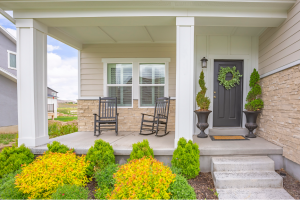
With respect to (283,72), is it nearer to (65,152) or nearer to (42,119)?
(65,152)

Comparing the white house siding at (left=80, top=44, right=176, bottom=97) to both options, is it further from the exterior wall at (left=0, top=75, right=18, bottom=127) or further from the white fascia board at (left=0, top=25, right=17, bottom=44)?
the white fascia board at (left=0, top=25, right=17, bottom=44)

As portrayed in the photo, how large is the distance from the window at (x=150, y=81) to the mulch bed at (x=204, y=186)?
8.07ft

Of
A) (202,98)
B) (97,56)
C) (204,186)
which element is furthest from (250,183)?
(97,56)

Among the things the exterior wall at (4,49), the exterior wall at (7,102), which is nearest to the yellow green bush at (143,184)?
the exterior wall at (7,102)

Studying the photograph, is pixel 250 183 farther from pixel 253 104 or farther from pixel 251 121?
pixel 253 104

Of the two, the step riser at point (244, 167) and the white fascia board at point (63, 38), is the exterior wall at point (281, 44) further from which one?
the white fascia board at point (63, 38)

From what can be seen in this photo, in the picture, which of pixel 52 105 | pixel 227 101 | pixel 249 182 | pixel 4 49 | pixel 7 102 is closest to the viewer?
pixel 249 182

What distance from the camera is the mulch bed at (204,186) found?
2.19m

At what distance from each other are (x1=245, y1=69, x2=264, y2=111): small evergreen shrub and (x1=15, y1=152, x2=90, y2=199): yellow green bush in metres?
3.42

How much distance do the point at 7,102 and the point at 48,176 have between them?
6.87 metres

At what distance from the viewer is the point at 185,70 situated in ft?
9.10

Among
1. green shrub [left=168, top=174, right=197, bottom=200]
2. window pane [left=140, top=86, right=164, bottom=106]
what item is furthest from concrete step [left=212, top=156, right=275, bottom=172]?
window pane [left=140, top=86, right=164, bottom=106]

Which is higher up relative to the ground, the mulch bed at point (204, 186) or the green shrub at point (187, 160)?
the green shrub at point (187, 160)

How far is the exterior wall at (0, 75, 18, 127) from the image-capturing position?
6.72 m
